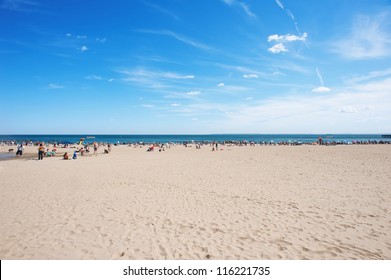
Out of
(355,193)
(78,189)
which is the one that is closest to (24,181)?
(78,189)

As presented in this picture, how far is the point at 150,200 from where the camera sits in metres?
8.80

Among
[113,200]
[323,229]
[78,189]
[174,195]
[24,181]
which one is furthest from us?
[24,181]

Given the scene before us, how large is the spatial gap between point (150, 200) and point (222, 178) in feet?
18.5

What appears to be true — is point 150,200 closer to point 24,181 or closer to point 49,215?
point 49,215

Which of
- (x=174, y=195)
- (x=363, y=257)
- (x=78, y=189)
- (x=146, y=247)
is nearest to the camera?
(x=363, y=257)

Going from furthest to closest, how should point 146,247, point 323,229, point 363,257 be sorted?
point 323,229
point 146,247
point 363,257

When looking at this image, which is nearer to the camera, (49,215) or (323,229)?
(323,229)
